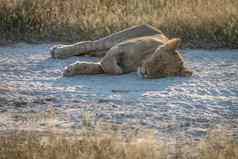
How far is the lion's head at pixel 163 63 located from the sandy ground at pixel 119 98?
0.10m

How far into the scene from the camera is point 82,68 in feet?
28.3

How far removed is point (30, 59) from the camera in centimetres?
952

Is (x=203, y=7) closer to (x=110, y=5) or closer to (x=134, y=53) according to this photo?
(x=110, y=5)

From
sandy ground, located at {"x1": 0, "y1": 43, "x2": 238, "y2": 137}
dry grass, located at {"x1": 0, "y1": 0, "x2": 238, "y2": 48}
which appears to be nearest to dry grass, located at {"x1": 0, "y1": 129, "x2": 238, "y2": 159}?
sandy ground, located at {"x1": 0, "y1": 43, "x2": 238, "y2": 137}

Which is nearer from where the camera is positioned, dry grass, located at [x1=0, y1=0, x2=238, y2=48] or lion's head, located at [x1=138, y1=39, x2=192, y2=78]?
lion's head, located at [x1=138, y1=39, x2=192, y2=78]

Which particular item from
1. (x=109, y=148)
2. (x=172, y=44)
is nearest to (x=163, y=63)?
(x=172, y=44)

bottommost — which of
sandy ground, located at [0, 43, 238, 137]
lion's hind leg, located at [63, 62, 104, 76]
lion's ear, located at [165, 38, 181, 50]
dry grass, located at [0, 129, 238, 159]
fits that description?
sandy ground, located at [0, 43, 238, 137]

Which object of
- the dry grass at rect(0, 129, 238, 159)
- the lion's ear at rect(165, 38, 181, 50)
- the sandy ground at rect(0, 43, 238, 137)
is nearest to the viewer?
the dry grass at rect(0, 129, 238, 159)

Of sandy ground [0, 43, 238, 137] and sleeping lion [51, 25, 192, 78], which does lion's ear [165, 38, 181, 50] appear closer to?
sleeping lion [51, 25, 192, 78]

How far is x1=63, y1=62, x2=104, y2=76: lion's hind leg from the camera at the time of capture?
8.59 meters

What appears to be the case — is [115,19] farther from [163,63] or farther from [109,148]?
[109,148]

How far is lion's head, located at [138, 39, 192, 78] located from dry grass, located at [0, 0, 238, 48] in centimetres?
167

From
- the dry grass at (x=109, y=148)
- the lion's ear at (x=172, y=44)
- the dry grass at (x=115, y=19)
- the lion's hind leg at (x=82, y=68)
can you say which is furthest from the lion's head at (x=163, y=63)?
the dry grass at (x=109, y=148)

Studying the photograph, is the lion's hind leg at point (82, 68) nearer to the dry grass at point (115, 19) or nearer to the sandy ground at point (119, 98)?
the sandy ground at point (119, 98)
